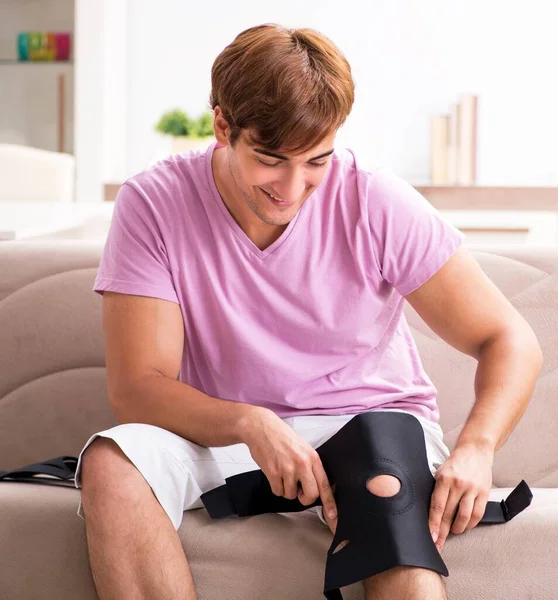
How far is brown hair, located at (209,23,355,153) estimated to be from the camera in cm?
135

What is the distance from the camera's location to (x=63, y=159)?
3631 mm

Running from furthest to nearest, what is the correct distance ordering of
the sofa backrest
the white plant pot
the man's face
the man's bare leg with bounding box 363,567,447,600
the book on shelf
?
1. the book on shelf
2. the white plant pot
3. the sofa backrest
4. the man's face
5. the man's bare leg with bounding box 363,567,447,600

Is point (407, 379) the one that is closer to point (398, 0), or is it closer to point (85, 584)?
point (85, 584)

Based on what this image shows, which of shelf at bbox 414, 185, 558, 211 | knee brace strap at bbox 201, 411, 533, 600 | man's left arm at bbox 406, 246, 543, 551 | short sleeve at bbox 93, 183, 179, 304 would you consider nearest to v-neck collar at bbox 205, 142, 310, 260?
short sleeve at bbox 93, 183, 179, 304

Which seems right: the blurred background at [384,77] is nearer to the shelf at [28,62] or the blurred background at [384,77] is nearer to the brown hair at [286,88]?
the shelf at [28,62]

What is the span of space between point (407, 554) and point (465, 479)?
0.15 m

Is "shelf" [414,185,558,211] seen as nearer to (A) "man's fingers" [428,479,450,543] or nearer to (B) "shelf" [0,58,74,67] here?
(B) "shelf" [0,58,74,67]

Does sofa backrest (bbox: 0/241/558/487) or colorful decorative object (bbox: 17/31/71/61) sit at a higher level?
colorful decorative object (bbox: 17/31/71/61)

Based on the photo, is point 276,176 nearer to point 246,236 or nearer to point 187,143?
point 246,236

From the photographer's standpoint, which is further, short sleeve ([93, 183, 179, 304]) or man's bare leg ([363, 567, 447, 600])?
short sleeve ([93, 183, 179, 304])

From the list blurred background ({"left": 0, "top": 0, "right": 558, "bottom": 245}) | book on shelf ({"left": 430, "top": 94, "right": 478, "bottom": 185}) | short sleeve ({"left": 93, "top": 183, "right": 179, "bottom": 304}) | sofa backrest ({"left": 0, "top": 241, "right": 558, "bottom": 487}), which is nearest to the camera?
short sleeve ({"left": 93, "top": 183, "right": 179, "bottom": 304})

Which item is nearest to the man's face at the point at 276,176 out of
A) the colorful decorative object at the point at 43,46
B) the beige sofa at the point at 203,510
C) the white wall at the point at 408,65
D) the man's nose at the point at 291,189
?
the man's nose at the point at 291,189

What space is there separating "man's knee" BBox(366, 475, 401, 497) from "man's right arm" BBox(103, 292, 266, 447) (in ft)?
0.68

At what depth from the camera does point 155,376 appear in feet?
4.90
